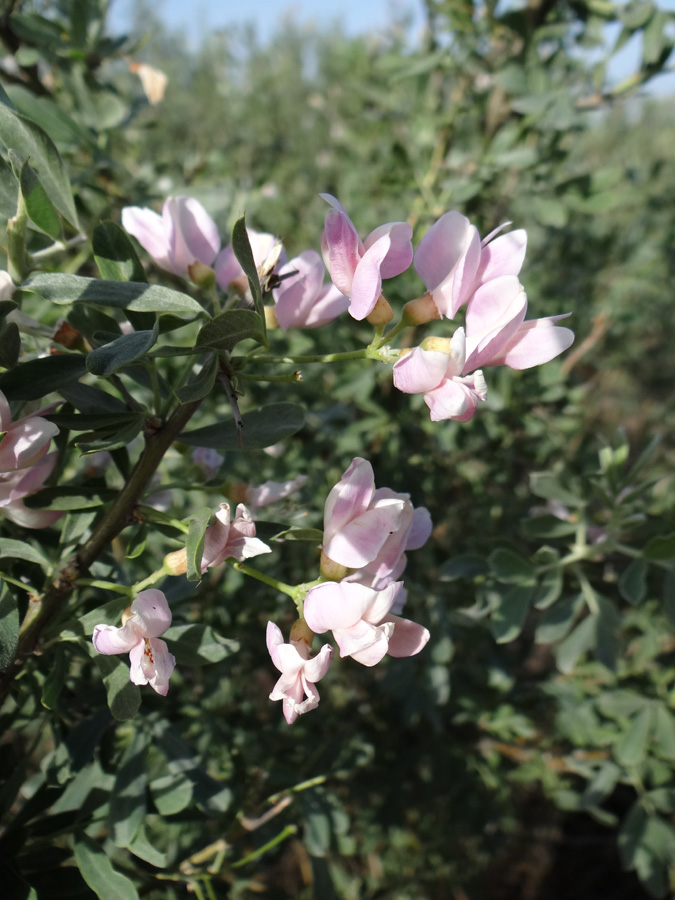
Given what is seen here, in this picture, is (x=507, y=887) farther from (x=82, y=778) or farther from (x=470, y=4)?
(x=470, y=4)

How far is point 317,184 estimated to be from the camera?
3.54m

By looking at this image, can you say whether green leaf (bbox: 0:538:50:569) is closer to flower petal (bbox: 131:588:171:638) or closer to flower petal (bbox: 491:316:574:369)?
flower petal (bbox: 131:588:171:638)

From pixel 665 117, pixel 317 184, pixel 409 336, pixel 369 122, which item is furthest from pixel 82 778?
pixel 665 117

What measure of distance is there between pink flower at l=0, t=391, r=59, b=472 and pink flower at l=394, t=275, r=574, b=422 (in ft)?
0.89

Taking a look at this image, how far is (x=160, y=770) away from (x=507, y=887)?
2.04 meters

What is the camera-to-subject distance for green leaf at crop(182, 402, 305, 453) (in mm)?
600

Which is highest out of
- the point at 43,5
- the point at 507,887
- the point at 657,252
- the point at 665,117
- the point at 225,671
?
the point at 43,5

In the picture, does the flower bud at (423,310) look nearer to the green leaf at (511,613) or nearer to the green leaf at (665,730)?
the green leaf at (511,613)

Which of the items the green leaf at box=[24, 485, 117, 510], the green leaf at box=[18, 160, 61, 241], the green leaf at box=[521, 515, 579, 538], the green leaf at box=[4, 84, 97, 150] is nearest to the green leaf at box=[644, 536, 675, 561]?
the green leaf at box=[521, 515, 579, 538]

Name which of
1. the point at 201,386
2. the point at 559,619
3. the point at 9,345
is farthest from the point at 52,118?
the point at 559,619

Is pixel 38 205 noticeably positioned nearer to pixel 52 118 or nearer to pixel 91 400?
pixel 91 400

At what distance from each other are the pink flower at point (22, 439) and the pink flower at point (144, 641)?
0.45ft

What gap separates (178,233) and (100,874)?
23.6 inches

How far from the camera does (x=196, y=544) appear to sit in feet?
1.61
